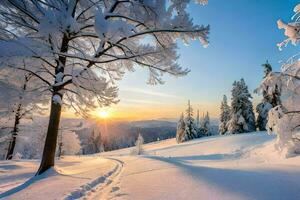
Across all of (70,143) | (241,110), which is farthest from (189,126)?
(70,143)

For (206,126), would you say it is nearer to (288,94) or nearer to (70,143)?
(70,143)

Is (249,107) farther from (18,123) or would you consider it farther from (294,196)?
(294,196)

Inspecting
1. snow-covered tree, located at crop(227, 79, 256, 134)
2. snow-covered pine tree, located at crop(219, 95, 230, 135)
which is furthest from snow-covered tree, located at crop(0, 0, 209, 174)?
snow-covered pine tree, located at crop(219, 95, 230, 135)

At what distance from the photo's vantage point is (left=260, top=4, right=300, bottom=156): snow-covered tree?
31.8ft

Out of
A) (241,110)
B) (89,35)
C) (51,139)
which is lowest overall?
(51,139)

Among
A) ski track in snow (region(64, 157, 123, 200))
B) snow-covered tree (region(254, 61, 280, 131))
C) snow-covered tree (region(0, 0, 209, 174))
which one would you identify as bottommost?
ski track in snow (region(64, 157, 123, 200))

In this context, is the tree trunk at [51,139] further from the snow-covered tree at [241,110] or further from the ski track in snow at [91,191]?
the snow-covered tree at [241,110]

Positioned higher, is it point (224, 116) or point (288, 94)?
point (224, 116)

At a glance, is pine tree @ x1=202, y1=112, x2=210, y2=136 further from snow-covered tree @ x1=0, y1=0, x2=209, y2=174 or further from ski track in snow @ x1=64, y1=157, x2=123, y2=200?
ski track in snow @ x1=64, y1=157, x2=123, y2=200

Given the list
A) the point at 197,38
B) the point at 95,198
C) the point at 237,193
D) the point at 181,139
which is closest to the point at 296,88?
the point at 197,38

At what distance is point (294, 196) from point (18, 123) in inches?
917

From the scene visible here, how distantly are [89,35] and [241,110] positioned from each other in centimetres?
4134

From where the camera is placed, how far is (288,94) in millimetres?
12094

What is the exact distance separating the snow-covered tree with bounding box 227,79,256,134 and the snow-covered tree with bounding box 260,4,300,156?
1253 inches
